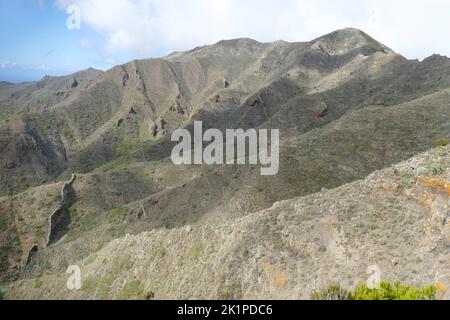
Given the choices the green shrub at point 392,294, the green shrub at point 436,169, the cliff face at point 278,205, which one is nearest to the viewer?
the green shrub at point 392,294

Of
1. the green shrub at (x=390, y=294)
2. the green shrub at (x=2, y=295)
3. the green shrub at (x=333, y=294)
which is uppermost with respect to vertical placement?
the green shrub at (x=390, y=294)

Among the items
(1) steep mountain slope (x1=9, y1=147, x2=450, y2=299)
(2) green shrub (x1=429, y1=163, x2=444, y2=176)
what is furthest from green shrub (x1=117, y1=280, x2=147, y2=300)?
(2) green shrub (x1=429, y1=163, x2=444, y2=176)

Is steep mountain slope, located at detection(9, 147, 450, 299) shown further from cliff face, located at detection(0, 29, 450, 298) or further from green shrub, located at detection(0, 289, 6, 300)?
green shrub, located at detection(0, 289, 6, 300)

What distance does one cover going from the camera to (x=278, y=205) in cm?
2520

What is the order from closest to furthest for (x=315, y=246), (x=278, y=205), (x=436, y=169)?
(x=315, y=246) < (x=436, y=169) < (x=278, y=205)

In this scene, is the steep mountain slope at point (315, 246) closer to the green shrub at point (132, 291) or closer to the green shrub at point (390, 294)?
the green shrub at point (132, 291)

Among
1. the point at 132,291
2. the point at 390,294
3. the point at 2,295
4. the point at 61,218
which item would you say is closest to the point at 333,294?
the point at 390,294

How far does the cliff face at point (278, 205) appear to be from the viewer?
18969mm

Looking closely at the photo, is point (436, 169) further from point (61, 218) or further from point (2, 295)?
point (61, 218)

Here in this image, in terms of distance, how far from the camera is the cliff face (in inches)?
747

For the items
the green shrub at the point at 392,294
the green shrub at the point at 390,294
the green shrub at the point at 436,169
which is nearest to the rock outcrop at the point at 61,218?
the green shrub at the point at 436,169

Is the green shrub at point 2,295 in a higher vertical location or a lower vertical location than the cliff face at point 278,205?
lower

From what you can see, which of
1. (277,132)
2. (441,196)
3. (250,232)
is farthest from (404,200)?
(277,132)
